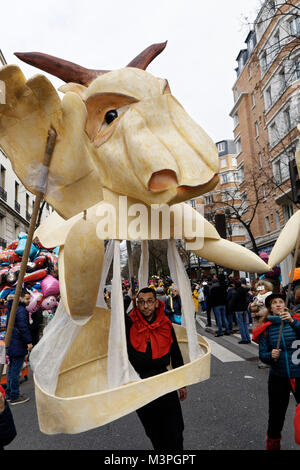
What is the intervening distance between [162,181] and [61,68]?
41.2 inches

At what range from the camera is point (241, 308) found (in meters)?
8.08

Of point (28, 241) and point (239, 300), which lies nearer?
point (28, 241)

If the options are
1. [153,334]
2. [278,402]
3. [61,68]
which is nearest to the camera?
[61,68]

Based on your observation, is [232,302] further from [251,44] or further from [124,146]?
[251,44]

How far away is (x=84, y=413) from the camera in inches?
66.9

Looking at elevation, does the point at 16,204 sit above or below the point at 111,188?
above

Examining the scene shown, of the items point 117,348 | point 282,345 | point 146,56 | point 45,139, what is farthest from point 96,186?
point 282,345

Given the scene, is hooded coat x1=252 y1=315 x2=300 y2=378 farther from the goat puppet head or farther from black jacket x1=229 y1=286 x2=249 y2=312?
black jacket x1=229 y1=286 x2=249 y2=312

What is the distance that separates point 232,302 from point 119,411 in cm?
693

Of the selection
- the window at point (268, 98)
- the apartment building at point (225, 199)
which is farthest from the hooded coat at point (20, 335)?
the window at point (268, 98)

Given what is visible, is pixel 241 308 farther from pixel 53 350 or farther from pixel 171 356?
pixel 53 350

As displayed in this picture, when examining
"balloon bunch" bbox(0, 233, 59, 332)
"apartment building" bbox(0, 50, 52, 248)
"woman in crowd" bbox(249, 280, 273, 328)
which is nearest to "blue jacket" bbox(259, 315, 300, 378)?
"woman in crowd" bbox(249, 280, 273, 328)

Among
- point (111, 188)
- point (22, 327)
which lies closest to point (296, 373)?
point (111, 188)

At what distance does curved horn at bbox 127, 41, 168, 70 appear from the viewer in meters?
2.33
